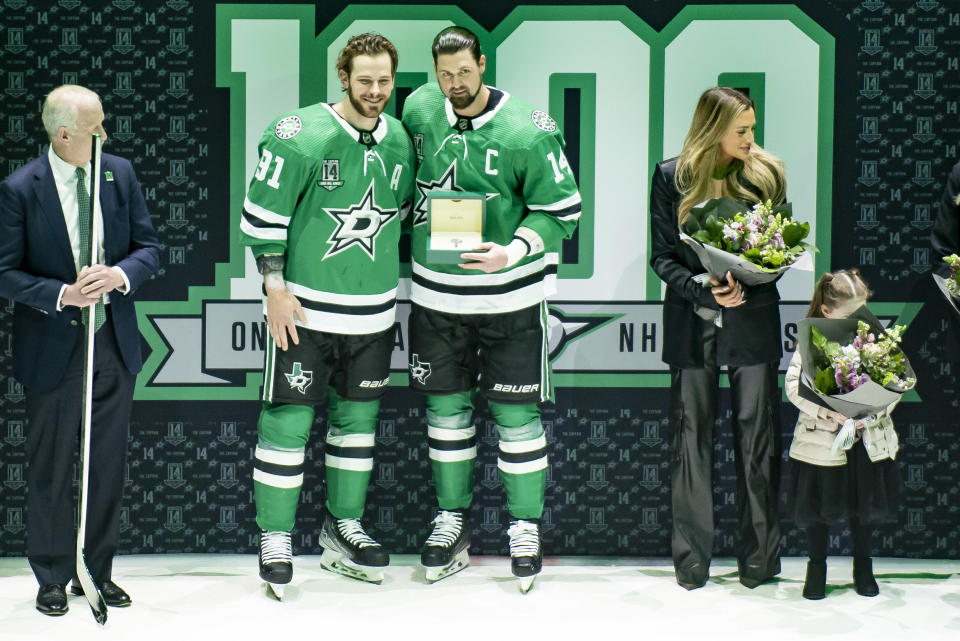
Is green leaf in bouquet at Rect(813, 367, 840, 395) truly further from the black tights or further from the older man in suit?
the older man in suit

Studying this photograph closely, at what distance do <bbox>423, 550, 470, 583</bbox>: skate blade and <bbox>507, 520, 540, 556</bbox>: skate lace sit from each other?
235mm

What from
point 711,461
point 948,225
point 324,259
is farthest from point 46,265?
point 948,225

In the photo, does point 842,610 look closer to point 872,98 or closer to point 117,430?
point 872,98

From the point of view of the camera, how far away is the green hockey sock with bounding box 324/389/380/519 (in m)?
4.33

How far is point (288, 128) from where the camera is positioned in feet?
13.4

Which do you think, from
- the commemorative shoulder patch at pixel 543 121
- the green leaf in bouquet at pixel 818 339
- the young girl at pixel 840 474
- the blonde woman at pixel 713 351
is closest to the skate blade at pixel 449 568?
the blonde woman at pixel 713 351

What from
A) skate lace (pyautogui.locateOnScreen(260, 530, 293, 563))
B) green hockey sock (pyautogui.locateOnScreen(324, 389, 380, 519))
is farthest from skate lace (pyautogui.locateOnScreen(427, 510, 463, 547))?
skate lace (pyautogui.locateOnScreen(260, 530, 293, 563))

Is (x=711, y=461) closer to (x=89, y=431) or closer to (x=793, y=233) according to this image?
(x=793, y=233)

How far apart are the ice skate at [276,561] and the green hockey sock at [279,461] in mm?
35

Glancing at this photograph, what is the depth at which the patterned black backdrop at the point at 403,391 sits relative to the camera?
4.52m

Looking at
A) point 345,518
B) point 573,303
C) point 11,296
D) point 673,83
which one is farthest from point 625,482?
point 11,296

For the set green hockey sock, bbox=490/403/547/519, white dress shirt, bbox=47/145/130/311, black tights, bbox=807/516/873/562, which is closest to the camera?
white dress shirt, bbox=47/145/130/311

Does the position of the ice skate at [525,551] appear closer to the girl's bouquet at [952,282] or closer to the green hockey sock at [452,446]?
the green hockey sock at [452,446]

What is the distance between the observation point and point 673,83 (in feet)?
15.1
